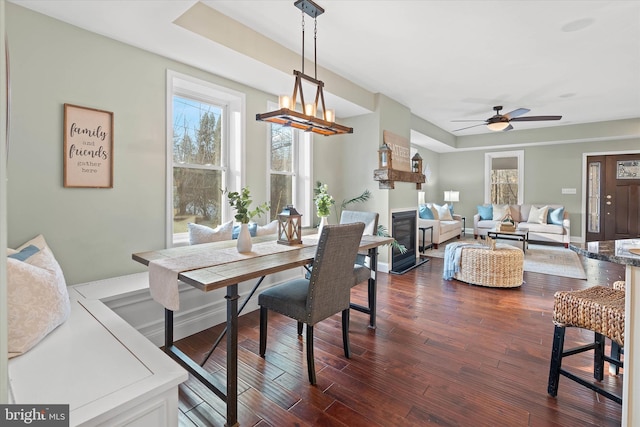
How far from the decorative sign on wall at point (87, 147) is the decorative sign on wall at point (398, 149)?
3.46 meters

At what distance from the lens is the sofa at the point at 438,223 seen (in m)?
6.59

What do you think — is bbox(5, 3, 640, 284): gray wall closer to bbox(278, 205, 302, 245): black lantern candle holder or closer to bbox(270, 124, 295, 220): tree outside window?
bbox(270, 124, 295, 220): tree outside window

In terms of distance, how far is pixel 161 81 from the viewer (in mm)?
2746

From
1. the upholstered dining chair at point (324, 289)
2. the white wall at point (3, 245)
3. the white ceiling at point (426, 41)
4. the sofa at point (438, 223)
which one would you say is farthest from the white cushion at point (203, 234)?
the sofa at point (438, 223)

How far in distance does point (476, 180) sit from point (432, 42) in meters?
6.41

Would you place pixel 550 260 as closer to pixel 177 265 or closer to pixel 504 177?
pixel 504 177

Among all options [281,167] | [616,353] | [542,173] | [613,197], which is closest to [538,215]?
[542,173]

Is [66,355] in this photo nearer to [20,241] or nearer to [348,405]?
[20,241]

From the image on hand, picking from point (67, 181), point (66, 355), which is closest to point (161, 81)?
point (67, 181)

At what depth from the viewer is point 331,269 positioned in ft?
6.50

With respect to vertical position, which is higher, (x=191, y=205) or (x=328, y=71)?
(x=328, y=71)

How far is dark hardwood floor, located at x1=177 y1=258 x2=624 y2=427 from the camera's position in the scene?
1687 mm

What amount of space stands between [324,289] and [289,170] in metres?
2.51

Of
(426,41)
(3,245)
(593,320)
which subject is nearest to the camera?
(3,245)
